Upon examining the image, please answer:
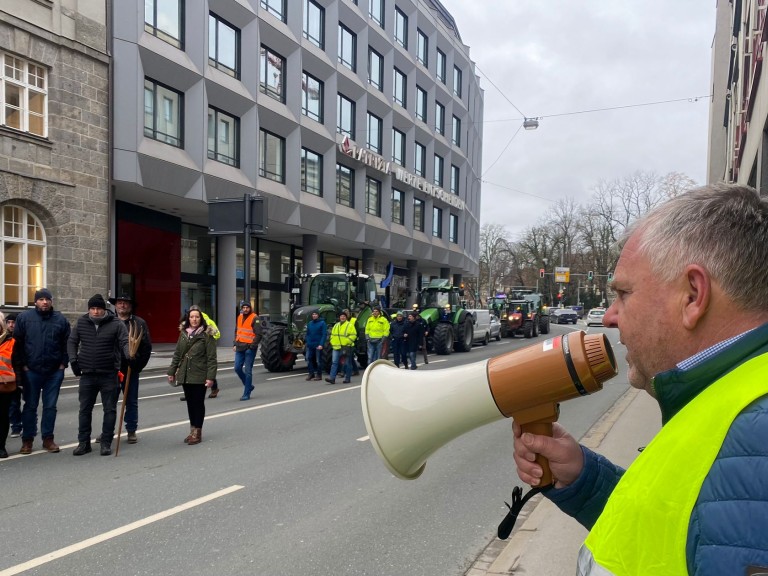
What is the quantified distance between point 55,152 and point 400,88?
22.8 m

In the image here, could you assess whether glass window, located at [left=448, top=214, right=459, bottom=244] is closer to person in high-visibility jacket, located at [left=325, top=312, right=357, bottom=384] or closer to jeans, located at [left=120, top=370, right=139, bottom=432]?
person in high-visibility jacket, located at [left=325, top=312, right=357, bottom=384]

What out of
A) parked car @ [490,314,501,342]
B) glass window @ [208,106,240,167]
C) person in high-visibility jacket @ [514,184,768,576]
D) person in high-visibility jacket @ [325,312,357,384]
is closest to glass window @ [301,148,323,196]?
glass window @ [208,106,240,167]

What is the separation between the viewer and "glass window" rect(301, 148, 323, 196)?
1021 inches

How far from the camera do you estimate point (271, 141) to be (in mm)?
24125

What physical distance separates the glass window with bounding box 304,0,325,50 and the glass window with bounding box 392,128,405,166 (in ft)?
26.9

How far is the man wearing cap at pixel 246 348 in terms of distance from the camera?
10547 mm

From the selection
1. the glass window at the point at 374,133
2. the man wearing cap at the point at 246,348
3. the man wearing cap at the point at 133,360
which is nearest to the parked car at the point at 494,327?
the glass window at the point at 374,133

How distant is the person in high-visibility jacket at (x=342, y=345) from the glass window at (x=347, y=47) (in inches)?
749

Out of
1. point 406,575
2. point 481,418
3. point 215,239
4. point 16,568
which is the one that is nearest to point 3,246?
point 215,239

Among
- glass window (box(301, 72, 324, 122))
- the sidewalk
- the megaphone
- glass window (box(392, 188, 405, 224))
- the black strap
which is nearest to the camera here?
the megaphone

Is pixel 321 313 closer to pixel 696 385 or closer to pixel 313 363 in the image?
pixel 313 363

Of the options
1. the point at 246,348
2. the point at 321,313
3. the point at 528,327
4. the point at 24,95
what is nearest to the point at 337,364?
→ the point at 246,348

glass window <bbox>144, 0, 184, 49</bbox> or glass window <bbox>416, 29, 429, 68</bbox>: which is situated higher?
glass window <bbox>416, 29, 429, 68</bbox>

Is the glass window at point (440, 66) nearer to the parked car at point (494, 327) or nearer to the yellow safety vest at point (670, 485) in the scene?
the parked car at point (494, 327)
